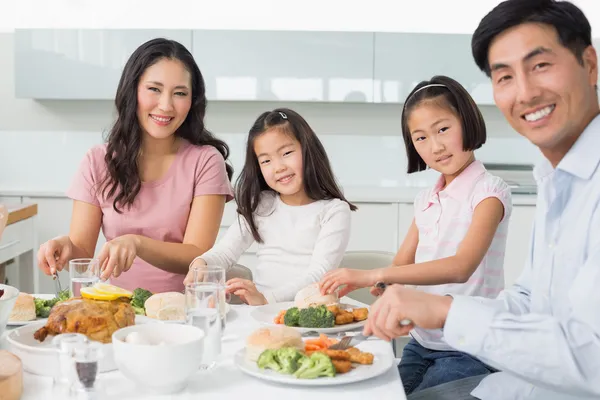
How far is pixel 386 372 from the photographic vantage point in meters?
1.33

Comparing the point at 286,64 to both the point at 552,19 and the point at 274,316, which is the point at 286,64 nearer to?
the point at 274,316

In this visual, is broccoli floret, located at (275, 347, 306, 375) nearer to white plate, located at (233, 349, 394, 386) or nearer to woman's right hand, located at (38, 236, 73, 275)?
white plate, located at (233, 349, 394, 386)

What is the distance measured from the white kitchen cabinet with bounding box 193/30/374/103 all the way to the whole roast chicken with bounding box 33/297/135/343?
10.1 ft

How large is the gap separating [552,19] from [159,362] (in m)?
0.94

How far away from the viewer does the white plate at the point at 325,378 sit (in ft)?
4.00

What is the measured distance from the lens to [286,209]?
2428 mm

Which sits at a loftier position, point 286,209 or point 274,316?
point 286,209

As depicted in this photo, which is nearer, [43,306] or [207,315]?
[207,315]

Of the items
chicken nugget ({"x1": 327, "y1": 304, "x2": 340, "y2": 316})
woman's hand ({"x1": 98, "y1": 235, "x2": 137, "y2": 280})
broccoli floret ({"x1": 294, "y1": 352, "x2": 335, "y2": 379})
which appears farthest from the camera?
woman's hand ({"x1": 98, "y1": 235, "x2": 137, "y2": 280})

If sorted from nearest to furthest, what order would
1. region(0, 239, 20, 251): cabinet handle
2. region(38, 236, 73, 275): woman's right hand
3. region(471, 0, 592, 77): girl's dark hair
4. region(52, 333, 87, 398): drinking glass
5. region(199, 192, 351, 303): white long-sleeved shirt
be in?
region(52, 333, 87, 398): drinking glass
region(471, 0, 592, 77): girl's dark hair
region(38, 236, 73, 275): woman's right hand
region(199, 192, 351, 303): white long-sleeved shirt
region(0, 239, 20, 251): cabinet handle

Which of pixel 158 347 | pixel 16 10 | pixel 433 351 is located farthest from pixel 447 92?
pixel 16 10

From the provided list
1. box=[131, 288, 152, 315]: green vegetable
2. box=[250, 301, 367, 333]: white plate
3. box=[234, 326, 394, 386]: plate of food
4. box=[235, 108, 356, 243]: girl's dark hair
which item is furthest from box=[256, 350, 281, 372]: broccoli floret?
box=[235, 108, 356, 243]: girl's dark hair

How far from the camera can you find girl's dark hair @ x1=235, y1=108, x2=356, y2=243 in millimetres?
2377

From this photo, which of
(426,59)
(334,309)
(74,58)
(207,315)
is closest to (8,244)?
(74,58)
